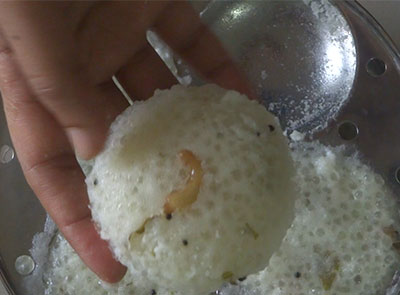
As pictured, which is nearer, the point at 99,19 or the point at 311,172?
the point at 99,19

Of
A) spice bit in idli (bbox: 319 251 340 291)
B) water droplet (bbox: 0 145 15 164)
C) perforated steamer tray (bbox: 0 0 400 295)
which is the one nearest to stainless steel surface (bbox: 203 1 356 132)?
perforated steamer tray (bbox: 0 0 400 295)

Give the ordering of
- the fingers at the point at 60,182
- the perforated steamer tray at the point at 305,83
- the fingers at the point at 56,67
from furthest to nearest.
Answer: the perforated steamer tray at the point at 305,83, the fingers at the point at 60,182, the fingers at the point at 56,67

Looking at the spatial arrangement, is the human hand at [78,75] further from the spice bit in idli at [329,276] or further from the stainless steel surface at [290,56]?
the spice bit in idli at [329,276]

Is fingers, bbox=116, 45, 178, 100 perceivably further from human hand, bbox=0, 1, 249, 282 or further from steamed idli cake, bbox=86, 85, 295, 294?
steamed idli cake, bbox=86, 85, 295, 294

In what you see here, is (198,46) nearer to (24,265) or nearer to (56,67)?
(56,67)

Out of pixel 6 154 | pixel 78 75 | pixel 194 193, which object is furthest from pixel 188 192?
pixel 6 154

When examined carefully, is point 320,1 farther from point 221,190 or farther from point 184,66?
point 221,190

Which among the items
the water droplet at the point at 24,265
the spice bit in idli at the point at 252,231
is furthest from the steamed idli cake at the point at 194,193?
the water droplet at the point at 24,265

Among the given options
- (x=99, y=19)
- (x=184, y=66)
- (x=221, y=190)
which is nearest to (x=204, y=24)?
(x=184, y=66)
